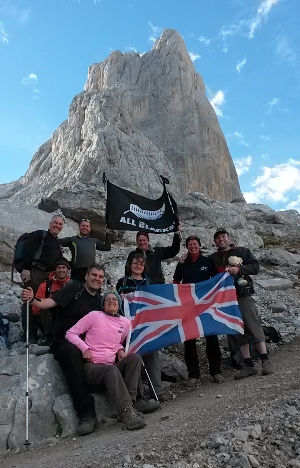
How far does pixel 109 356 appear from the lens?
611 cm

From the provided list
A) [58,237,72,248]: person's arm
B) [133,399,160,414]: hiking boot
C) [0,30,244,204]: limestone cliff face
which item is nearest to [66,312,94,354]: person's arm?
[133,399,160,414]: hiking boot

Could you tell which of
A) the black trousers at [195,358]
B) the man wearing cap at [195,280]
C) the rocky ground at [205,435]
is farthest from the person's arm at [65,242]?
the rocky ground at [205,435]

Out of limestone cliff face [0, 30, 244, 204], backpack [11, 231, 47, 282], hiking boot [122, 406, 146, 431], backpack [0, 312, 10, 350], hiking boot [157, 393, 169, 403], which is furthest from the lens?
limestone cliff face [0, 30, 244, 204]

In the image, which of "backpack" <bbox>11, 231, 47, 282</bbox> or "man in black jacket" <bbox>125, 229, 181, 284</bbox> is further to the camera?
"man in black jacket" <bbox>125, 229, 181, 284</bbox>

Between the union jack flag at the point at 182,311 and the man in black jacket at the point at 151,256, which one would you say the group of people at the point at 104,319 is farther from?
the union jack flag at the point at 182,311

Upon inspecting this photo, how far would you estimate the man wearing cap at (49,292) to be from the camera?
7367 mm

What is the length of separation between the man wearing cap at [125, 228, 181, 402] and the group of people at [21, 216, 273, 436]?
0.05 feet

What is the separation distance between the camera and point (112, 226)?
9.77 meters

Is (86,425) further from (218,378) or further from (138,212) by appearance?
(138,212)

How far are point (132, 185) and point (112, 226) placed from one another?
1682 inches

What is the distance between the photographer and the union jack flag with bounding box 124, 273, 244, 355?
7250mm

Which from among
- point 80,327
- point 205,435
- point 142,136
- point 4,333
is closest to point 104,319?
point 80,327

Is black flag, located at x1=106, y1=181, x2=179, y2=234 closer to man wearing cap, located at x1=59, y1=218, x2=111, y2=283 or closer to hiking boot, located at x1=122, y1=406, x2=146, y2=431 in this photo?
man wearing cap, located at x1=59, y1=218, x2=111, y2=283

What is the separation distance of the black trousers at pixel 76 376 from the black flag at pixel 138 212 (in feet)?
13.6
